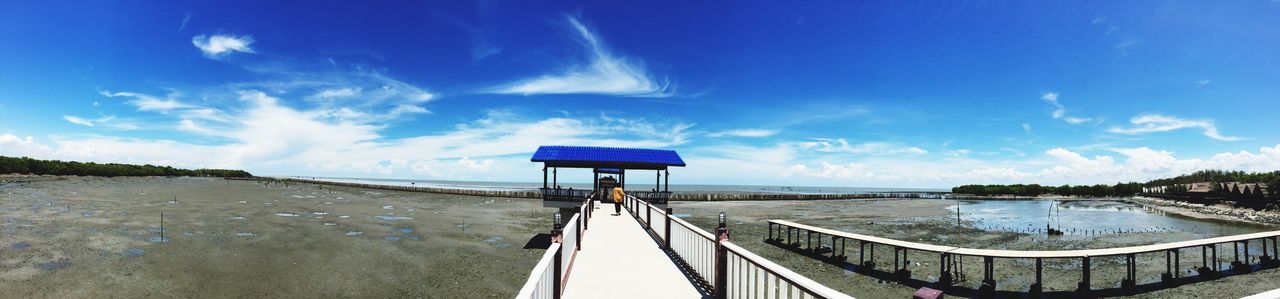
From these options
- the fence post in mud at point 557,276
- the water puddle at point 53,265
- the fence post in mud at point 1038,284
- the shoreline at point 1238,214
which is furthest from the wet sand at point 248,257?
the shoreline at point 1238,214

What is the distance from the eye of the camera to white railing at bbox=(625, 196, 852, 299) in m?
3.74

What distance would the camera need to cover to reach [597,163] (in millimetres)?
24078

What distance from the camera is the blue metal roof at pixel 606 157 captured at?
938 inches

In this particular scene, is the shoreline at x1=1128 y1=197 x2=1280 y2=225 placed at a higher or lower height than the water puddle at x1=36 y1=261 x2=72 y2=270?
lower

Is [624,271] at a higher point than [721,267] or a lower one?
lower

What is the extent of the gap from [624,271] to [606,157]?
17.8 meters

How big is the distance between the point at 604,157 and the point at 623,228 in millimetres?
11895

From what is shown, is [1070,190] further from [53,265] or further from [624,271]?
[53,265]

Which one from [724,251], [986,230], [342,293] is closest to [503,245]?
[342,293]

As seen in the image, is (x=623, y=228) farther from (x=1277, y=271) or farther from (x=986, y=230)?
(x=986, y=230)

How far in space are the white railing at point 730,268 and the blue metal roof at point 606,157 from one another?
1320cm

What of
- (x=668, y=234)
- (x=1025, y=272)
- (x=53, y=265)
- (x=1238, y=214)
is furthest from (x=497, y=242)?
(x=1238, y=214)

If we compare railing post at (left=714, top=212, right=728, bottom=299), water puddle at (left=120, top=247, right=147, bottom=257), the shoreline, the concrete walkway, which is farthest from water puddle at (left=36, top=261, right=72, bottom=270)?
the shoreline

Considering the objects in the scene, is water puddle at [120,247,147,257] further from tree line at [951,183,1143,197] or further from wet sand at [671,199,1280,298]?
tree line at [951,183,1143,197]
